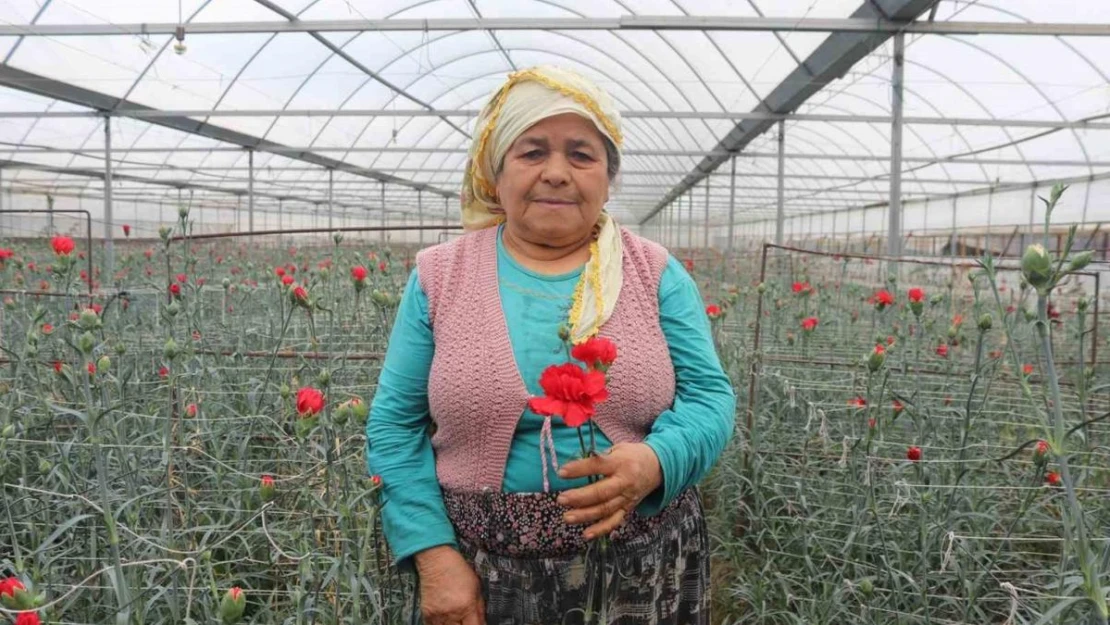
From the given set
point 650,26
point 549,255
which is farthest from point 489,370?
point 650,26

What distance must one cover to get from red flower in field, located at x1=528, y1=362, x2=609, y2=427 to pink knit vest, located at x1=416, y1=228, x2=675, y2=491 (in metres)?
0.32

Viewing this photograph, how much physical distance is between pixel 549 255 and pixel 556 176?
15 cm

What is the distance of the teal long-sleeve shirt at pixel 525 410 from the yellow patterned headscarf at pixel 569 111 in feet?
0.14

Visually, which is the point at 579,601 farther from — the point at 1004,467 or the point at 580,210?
the point at 1004,467

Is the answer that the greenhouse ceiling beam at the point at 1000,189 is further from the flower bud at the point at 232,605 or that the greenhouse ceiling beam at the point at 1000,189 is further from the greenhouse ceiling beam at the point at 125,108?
the greenhouse ceiling beam at the point at 125,108

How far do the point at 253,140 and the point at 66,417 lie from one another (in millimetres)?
9564

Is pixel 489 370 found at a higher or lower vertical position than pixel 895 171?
lower

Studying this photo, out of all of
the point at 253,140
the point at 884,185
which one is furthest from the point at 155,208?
the point at 884,185

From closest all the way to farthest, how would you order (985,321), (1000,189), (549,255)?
(549,255) < (985,321) < (1000,189)

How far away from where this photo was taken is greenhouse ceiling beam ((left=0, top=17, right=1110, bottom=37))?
15.8 feet

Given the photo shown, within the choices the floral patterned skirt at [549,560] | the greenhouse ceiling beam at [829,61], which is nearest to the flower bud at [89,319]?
the floral patterned skirt at [549,560]

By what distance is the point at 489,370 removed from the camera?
1.03 metres

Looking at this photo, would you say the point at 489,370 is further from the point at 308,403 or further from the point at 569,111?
the point at 569,111

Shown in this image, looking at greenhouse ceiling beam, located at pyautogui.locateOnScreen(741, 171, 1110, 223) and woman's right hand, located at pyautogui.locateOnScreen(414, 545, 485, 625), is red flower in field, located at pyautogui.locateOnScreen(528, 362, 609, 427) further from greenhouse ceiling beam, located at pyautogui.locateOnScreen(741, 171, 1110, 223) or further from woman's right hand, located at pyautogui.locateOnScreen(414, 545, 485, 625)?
greenhouse ceiling beam, located at pyautogui.locateOnScreen(741, 171, 1110, 223)
